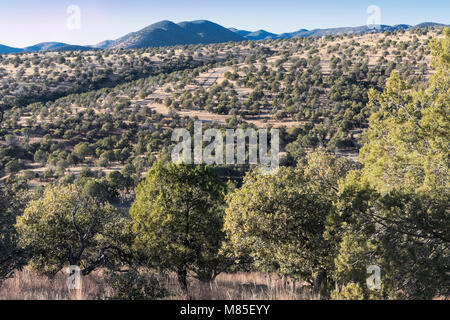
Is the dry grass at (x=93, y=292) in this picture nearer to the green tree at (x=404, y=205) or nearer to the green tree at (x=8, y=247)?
the green tree at (x=8, y=247)

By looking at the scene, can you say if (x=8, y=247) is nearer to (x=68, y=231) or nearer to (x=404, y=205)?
(x=68, y=231)

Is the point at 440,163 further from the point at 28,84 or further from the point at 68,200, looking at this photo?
the point at 28,84

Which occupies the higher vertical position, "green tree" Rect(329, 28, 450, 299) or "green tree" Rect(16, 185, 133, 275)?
"green tree" Rect(329, 28, 450, 299)

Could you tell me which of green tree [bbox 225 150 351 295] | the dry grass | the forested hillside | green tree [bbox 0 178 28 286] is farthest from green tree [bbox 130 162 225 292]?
green tree [bbox 0 178 28 286]

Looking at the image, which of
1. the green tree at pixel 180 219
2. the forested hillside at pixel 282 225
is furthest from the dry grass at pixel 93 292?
the green tree at pixel 180 219

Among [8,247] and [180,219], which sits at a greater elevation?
[8,247]

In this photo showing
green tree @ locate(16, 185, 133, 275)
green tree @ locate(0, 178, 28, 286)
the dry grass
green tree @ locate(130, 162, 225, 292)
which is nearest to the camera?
the dry grass

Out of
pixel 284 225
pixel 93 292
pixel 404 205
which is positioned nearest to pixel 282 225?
pixel 284 225

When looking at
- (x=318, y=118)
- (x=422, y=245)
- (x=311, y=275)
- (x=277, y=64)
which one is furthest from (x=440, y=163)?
(x=277, y=64)

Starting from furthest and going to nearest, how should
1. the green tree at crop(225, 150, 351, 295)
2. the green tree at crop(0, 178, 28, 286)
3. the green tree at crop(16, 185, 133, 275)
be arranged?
1. the green tree at crop(16, 185, 133, 275)
2. the green tree at crop(225, 150, 351, 295)
3. the green tree at crop(0, 178, 28, 286)

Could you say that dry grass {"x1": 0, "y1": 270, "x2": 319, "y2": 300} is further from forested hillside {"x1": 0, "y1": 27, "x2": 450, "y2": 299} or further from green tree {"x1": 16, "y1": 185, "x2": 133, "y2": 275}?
green tree {"x1": 16, "y1": 185, "x2": 133, "y2": 275}

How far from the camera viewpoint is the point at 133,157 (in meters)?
59.5

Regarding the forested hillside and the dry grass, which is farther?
the forested hillside
